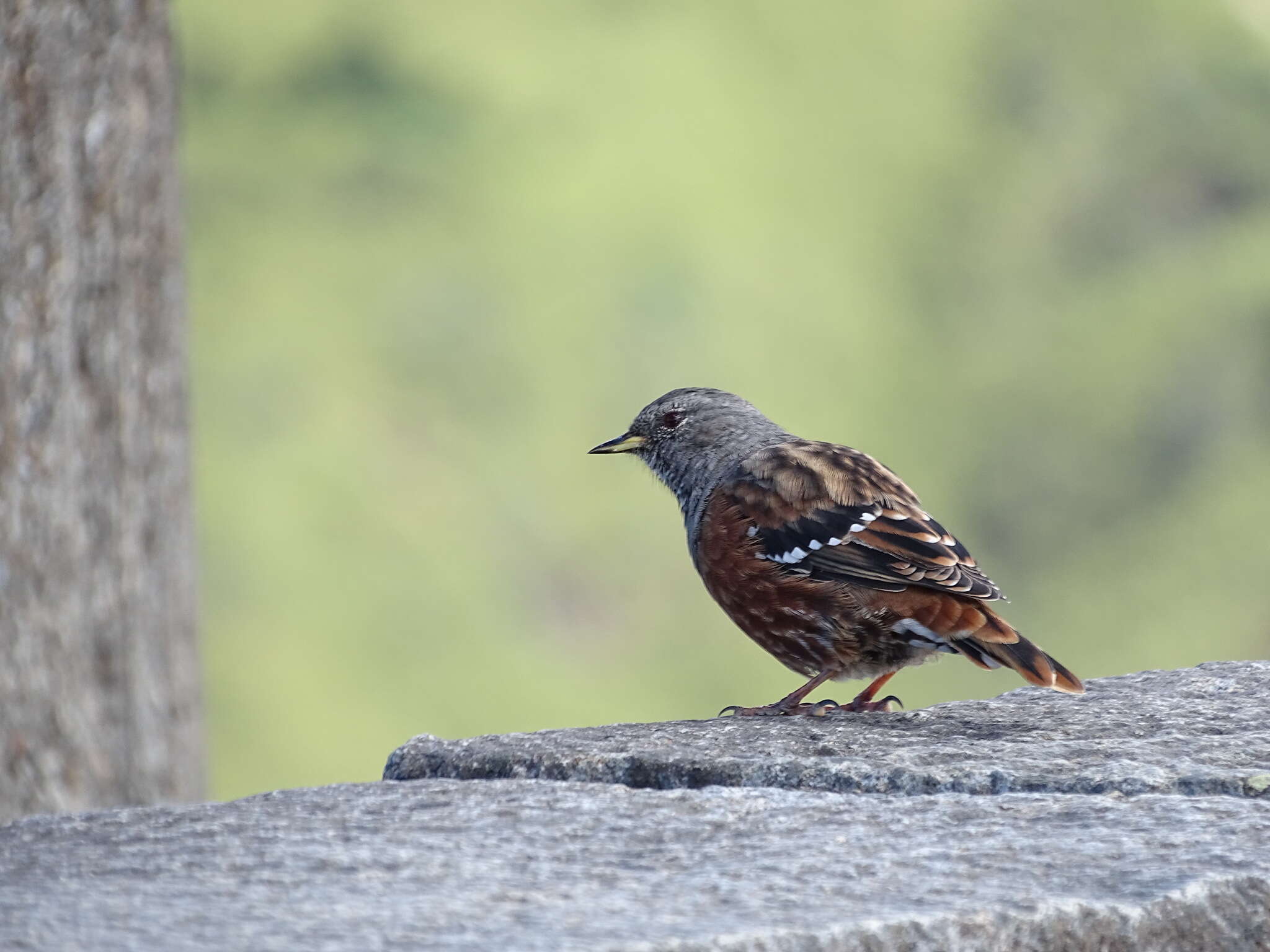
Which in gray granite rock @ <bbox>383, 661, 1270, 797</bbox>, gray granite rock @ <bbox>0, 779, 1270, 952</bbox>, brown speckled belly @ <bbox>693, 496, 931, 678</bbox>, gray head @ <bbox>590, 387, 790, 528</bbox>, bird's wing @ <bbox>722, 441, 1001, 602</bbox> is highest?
gray head @ <bbox>590, 387, 790, 528</bbox>

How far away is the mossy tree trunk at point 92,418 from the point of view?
544 centimetres

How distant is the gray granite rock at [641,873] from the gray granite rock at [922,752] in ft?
0.42

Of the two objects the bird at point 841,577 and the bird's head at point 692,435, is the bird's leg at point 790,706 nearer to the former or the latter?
the bird at point 841,577

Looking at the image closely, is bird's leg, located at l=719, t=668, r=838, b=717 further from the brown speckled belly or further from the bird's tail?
the bird's tail

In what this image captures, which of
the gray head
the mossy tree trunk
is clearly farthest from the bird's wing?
the mossy tree trunk

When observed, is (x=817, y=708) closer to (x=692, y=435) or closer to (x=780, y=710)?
(x=780, y=710)

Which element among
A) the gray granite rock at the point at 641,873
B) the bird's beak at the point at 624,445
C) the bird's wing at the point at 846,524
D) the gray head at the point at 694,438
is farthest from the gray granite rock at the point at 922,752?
the bird's beak at the point at 624,445

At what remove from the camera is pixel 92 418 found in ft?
19.0

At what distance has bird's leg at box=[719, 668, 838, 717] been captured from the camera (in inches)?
151

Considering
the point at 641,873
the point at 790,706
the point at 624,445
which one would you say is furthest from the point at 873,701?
Answer: the point at 641,873

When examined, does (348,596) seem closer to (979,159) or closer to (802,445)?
(802,445)

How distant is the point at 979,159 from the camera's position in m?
11.6

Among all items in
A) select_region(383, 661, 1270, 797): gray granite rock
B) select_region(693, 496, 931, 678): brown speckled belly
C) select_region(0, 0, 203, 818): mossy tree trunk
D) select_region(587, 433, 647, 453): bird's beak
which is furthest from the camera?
select_region(0, 0, 203, 818): mossy tree trunk

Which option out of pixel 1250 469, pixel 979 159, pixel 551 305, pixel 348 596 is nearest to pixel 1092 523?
pixel 1250 469
